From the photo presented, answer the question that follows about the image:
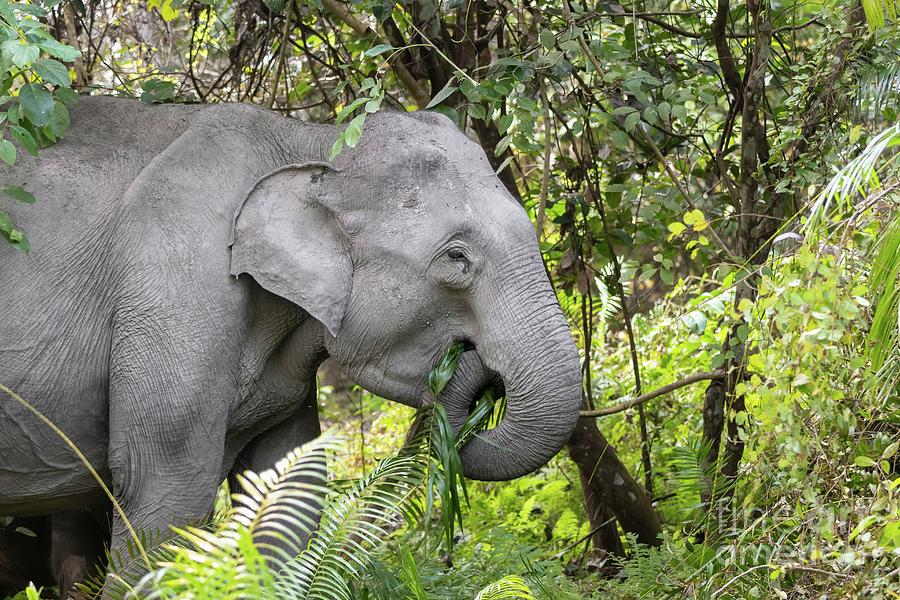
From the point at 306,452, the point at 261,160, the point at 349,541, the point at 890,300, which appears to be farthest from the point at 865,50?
the point at 306,452

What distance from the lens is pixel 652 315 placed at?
7.46 m

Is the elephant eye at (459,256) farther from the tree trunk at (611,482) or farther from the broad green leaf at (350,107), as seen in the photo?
the tree trunk at (611,482)

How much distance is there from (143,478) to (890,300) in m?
2.30

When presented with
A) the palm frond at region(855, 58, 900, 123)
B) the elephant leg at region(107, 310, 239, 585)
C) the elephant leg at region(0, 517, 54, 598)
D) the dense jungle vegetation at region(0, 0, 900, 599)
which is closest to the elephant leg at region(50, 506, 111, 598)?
the elephant leg at region(0, 517, 54, 598)

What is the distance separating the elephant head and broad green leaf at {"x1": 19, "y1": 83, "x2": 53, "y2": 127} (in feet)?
2.24

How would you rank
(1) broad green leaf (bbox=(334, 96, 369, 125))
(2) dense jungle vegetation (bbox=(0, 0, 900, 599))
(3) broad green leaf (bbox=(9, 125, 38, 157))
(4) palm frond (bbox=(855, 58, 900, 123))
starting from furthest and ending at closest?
(4) palm frond (bbox=(855, 58, 900, 123)), (1) broad green leaf (bbox=(334, 96, 369, 125)), (3) broad green leaf (bbox=(9, 125, 38, 157)), (2) dense jungle vegetation (bbox=(0, 0, 900, 599))

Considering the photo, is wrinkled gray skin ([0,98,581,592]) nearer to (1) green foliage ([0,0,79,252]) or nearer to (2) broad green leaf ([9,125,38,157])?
(1) green foliage ([0,0,79,252])

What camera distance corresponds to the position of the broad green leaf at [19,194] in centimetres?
376

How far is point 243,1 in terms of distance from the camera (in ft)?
17.5

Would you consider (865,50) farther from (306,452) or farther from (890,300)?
(306,452)

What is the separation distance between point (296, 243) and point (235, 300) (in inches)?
10.4

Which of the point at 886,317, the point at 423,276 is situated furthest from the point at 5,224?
the point at 886,317

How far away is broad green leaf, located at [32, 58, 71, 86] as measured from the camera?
3471 mm

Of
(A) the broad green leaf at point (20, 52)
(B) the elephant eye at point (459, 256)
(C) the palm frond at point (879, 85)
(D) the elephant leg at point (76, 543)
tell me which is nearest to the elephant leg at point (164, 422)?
(B) the elephant eye at point (459, 256)
